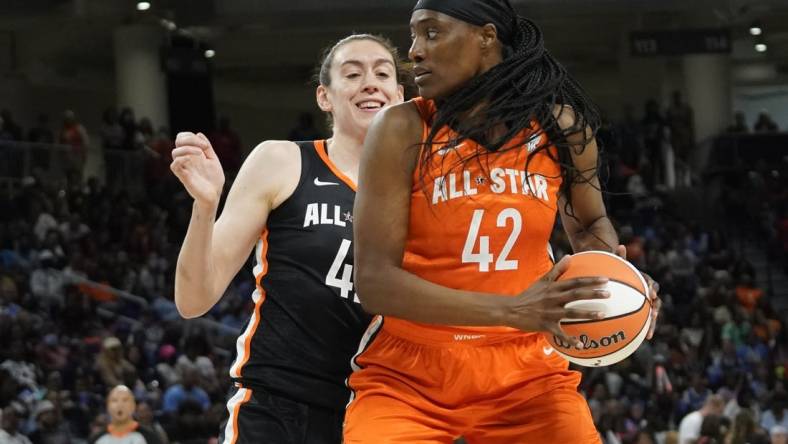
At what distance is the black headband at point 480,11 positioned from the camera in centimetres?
355

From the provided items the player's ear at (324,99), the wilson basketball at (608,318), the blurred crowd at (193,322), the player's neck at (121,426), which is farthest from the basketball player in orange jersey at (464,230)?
the blurred crowd at (193,322)

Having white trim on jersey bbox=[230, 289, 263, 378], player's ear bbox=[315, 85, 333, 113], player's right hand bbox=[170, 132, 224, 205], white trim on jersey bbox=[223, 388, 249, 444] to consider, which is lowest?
white trim on jersey bbox=[223, 388, 249, 444]

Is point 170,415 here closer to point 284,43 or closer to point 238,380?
point 238,380

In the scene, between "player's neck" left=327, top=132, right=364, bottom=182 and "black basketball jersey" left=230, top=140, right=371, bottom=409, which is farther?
"player's neck" left=327, top=132, right=364, bottom=182

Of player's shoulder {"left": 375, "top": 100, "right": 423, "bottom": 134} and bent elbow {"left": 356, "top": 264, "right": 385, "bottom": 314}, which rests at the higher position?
player's shoulder {"left": 375, "top": 100, "right": 423, "bottom": 134}

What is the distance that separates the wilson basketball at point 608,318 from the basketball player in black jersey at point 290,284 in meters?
0.97

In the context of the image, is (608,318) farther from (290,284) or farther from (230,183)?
(230,183)

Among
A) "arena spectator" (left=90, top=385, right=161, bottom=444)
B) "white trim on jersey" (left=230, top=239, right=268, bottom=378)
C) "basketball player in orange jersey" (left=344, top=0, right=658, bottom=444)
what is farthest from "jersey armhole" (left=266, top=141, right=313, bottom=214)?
"arena spectator" (left=90, top=385, right=161, bottom=444)

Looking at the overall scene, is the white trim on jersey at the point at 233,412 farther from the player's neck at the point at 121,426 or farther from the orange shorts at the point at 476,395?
the player's neck at the point at 121,426

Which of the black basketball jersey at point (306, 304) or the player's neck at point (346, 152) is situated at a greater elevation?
the player's neck at point (346, 152)

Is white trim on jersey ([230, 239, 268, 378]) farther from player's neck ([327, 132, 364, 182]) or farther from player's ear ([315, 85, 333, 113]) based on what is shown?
player's ear ([315, 85, 333, 113])

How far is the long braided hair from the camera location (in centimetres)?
358

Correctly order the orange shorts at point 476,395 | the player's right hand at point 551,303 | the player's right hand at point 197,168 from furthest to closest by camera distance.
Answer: the player's right hand at point 197,168 < the orange shorts at point 476,395 < the player's right hand at point 551,303

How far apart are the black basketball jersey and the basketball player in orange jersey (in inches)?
19.9
